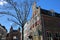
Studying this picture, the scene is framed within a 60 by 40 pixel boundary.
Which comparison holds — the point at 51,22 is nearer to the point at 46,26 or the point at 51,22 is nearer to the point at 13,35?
the point at 46,26

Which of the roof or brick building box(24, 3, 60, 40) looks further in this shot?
the roof

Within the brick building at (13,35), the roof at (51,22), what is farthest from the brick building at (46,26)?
the brick building at (13,35)

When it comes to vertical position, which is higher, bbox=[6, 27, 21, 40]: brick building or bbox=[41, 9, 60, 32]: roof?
bbox=[41, 9, 60, 32]: roof

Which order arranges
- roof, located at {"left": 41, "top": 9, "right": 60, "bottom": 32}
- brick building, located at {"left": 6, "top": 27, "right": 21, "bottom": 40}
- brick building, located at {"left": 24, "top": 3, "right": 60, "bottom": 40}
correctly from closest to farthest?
1. brick building, located at {"left": 24, "top": 3, "right": 60, "bottom": 40}
2. roof, located at {"left": 41, "top": 9, "right": 60, "bottom": 32}
3. brick building, located at {"left": 6, "top": 27, "right": 21, "bottom": 40}

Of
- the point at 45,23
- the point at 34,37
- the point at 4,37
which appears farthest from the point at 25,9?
the point at 4,37

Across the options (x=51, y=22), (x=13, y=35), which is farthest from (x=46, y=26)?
(x=13, y=35)

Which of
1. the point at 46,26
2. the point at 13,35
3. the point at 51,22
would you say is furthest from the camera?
the point at 13,35

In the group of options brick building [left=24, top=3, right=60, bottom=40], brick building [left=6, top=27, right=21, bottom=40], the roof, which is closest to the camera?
brick building [left=24, top=3, right=60, bottom=40]

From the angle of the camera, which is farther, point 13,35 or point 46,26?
point 13,35

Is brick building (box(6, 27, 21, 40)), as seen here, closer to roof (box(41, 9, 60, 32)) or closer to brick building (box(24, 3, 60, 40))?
brick building (box(24, 3, 60, 40))

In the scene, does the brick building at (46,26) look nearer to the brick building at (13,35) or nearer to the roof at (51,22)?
the roof at (51,22)

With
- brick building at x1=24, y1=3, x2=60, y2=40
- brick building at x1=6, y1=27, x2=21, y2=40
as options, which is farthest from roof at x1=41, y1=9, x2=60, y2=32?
brick building at x1=6, y1=27, x2=21, y2=40

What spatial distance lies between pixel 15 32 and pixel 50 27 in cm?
2095

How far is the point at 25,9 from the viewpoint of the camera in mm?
18984
